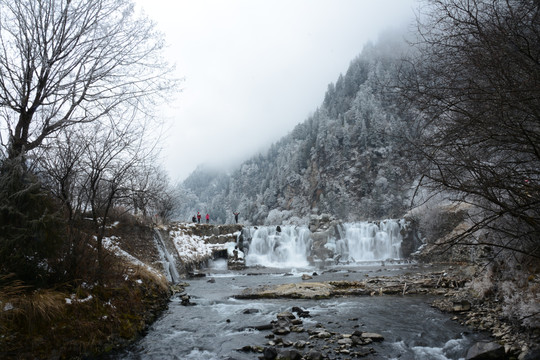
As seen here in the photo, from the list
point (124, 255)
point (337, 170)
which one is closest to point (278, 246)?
point (124, 255)

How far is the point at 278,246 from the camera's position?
3291cm

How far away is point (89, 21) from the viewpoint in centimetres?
605

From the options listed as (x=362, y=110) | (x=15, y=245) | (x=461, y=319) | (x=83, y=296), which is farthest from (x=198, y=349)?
(x=362, y=110)

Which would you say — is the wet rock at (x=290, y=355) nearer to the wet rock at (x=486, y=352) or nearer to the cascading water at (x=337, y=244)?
the wet rock at (x=486, y=352)

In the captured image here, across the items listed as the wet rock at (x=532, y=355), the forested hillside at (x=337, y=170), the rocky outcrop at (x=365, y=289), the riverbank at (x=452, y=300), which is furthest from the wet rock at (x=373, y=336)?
the forested hillside at (x=337, y=170)

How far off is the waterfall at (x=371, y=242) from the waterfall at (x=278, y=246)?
3.68 metres

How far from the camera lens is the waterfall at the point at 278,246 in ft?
105

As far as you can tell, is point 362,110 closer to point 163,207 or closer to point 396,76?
point 163,207

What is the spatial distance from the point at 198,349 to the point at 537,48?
7.74 metres

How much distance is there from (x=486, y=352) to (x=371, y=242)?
93.6ft

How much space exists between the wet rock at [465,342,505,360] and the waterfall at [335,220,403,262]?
2664 centimetres

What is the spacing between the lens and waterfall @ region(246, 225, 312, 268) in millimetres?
31906

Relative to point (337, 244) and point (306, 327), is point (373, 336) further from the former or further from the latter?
point (337, 244)

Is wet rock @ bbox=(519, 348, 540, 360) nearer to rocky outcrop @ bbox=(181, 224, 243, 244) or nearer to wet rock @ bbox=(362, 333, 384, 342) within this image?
wet rock @ bbox=(362, 333, 384, 342)
